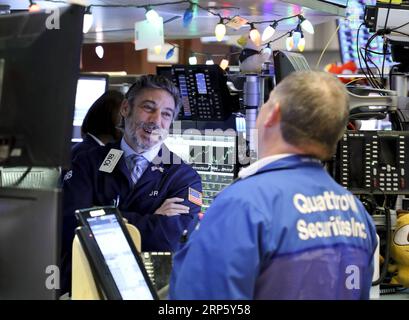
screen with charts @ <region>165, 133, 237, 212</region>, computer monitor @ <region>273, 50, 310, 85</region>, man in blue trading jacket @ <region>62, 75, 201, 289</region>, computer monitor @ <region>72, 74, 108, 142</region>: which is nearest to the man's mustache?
man in blue trading jacket @ <region>62, 75, 201, 289</region>

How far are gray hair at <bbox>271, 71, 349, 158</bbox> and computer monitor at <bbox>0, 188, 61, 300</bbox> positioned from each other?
640mm

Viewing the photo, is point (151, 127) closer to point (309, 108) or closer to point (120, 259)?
point (120, 259)

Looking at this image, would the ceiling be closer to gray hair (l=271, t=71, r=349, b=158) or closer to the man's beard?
the man's beard

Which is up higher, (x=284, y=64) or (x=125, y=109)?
(x=284, y=64)

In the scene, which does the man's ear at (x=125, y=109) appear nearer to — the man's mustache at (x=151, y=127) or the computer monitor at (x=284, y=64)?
the man's mustache at (x=151, y=127)

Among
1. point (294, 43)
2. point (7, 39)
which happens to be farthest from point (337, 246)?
point (294, 43)

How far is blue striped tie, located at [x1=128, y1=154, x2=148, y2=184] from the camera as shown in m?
3.21

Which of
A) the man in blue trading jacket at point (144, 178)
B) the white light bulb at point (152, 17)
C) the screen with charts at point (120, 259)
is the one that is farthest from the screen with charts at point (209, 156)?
the screen with charts at point (120, 259)

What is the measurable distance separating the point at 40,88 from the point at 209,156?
178 cm

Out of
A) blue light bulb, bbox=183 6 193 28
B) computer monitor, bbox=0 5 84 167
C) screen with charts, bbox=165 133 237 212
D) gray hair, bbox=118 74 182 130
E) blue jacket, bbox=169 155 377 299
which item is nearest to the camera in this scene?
blue jacket, bbox=169 155 377 299

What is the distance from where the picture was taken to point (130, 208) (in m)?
3.16

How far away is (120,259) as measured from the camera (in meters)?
2.05

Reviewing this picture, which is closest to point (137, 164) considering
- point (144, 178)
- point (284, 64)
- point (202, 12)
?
point (144, 178)

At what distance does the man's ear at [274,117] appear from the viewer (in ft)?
6.14
